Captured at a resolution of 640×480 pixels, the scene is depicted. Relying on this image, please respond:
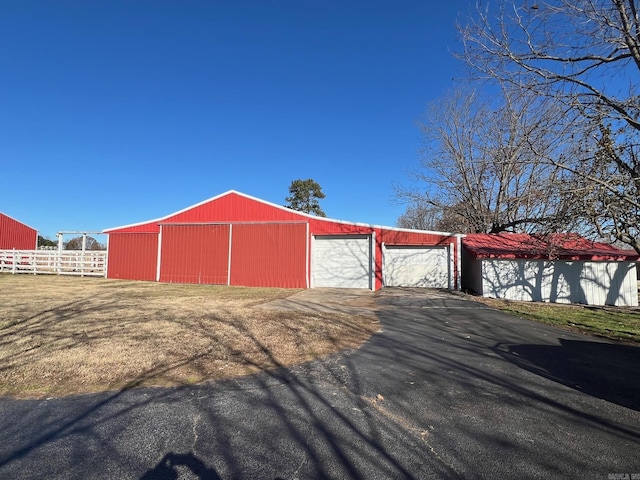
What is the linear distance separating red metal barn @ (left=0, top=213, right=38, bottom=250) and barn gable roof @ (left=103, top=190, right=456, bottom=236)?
64.5 ft

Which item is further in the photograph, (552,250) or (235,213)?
(235,213)

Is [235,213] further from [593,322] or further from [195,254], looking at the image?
[593,322]

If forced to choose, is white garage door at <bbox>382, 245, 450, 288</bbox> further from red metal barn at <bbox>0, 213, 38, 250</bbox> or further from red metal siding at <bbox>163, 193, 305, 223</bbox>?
red metal barn at <bbox>0, 213, 38, 250</bbox>

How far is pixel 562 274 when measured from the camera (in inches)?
597

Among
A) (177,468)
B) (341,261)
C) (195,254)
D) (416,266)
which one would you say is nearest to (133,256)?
(195,254)

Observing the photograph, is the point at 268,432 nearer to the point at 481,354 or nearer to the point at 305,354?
the point at 305,354

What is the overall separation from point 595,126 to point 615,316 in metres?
6.74

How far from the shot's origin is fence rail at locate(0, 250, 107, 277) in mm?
21828

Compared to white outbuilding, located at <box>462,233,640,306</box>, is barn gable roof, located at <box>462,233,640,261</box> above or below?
above

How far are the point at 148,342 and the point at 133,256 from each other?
16.7 metres

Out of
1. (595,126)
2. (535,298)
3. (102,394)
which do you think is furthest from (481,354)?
(535,298)

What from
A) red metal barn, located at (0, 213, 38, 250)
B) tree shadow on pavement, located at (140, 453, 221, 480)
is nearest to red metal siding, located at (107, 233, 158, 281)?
red metal barn, located at (0, 213, 38, 250)

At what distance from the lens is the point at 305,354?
5.52 metres

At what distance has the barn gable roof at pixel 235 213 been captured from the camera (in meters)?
18.2
